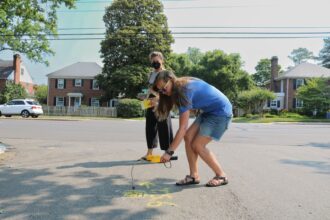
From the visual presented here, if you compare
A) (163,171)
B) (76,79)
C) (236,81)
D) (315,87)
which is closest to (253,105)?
(315,87)

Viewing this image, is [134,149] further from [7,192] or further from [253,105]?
[253,105]

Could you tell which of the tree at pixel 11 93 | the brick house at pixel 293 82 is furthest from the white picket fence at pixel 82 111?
the brick house at pixel 293 82

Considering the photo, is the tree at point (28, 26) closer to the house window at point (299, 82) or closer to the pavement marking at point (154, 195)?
the pavement marking at point (154, 195)

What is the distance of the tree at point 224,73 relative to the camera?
174 ft

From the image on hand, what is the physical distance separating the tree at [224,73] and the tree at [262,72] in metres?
30.6

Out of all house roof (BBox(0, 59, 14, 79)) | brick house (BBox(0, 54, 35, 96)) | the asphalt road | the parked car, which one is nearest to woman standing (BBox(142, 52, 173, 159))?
the asphalt road

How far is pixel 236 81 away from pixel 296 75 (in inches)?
314

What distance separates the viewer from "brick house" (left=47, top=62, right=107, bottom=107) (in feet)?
179

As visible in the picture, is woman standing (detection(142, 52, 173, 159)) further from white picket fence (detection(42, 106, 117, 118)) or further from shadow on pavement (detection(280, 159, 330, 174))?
white picket fence (detection(42, 106, 117, 118))

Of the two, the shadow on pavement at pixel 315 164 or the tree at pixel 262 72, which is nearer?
the shadow on pavement at pixel 315 164

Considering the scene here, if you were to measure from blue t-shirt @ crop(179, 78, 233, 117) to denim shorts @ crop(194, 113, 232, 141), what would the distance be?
0.06 meters

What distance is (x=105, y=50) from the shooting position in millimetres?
46094

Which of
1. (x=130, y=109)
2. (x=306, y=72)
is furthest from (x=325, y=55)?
(x=130, y=109)

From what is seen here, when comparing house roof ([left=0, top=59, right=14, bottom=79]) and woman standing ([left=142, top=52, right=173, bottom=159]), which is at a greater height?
house roof ([left=0, top=59, right=14, bottom=79])
